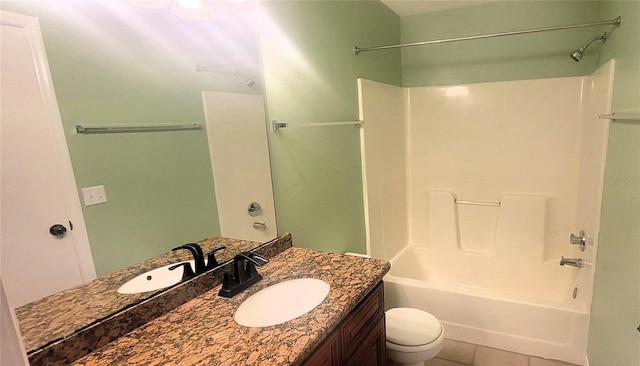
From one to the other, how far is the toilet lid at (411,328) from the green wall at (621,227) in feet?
2.49

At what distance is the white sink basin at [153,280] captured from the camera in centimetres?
113

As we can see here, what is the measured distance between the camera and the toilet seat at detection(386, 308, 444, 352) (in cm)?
173

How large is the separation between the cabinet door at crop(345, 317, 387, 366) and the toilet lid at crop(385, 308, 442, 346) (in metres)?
0.25

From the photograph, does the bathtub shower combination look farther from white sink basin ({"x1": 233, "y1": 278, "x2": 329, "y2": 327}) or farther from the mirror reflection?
white sink basin ({"x1": 233, "y1": 278, "x2": 329, "y2": 327})

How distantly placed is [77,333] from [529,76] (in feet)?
10.9

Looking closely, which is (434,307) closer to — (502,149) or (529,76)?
(502,149)

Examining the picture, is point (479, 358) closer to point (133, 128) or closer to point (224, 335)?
point (224, 335)

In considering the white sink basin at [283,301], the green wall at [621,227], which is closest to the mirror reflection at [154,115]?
the white sink basin at [283,301]

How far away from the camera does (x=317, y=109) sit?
207 centimetres

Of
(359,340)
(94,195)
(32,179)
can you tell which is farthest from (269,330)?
(32,179)

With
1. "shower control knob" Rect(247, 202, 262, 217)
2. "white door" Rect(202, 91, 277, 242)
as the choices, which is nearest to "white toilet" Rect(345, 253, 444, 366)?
"white door" Rect(202, 91, 277, 242)

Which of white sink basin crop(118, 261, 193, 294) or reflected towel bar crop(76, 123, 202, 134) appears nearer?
reflected towel bar crop(76, 123, 202, 134)

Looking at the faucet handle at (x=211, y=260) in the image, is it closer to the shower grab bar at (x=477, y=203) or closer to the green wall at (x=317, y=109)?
the green wall at (x=317, y=109)

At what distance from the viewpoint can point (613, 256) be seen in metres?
1.53
